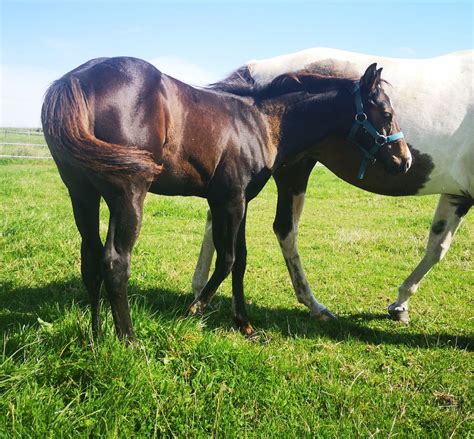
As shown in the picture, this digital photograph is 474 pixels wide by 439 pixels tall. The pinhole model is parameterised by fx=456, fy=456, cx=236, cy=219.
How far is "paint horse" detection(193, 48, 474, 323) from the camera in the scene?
12.6 feet

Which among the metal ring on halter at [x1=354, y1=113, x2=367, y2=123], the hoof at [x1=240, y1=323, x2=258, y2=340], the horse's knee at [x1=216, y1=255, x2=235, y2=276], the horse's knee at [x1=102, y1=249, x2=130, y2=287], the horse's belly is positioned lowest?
the hoof at [x1=240, y1=323, x2=258, y2=340]

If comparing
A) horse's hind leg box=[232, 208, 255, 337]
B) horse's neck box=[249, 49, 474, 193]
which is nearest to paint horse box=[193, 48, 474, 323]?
horse's neck box=[249, 49, 474, 193]

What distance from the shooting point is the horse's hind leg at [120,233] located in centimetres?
251

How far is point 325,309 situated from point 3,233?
3904 millimetres

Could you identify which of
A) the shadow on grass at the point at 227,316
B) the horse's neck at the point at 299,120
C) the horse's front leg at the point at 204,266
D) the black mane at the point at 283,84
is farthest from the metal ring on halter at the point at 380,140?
the horse's front leg at the point at 204,266

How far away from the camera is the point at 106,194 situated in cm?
251

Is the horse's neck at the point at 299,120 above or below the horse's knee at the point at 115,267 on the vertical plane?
above

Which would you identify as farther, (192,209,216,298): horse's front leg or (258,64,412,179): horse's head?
(192,209,216,298): horse's front leg

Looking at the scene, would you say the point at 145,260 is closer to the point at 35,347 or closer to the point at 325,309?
the point at 325,309

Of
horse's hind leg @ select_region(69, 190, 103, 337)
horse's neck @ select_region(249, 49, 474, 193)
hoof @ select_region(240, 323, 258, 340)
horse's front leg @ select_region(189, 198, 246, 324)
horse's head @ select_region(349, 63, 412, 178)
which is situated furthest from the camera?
horse's neck @ select_region(249, 49, 474, 193)

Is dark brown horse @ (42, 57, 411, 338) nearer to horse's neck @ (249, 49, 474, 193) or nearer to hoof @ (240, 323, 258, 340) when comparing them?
hoof @ (240, 323, 258, 340)

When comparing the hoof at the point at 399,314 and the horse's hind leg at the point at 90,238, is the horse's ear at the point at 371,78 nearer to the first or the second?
the hoof at the point at 399,314

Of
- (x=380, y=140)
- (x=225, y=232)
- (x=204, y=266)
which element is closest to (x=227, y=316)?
(x=204, y=266)

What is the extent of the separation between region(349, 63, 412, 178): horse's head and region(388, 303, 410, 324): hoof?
1.31 meters
